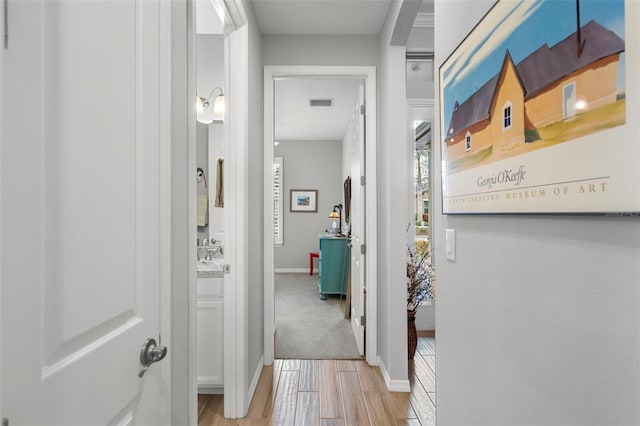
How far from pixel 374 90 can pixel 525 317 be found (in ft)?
7.44

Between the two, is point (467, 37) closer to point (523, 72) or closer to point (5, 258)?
point (523, 72)

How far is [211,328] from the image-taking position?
210 cm

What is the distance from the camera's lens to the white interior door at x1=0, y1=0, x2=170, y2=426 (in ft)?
1.67

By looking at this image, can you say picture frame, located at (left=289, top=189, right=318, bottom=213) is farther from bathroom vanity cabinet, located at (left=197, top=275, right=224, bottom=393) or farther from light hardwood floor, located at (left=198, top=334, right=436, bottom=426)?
bathroom vanity cabinet, located at (left=197, top=275, right=224, bottom=393)

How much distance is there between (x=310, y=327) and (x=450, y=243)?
2631 mm

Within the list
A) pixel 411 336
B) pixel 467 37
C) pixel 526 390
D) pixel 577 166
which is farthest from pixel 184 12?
pixel 411 336

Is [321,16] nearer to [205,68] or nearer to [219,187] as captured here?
[205,68]

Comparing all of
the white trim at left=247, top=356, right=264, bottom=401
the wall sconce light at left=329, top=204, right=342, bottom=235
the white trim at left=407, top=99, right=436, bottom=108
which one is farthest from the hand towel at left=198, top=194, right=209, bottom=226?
the wall sconce light at left=329, top=204, right=342, bottom=235

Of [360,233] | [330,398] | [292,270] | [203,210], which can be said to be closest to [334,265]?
[360,233]

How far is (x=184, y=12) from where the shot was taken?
3.61ft

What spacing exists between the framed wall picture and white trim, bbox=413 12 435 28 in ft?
6.52

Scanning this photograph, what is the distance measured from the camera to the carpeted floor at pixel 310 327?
9.51 feet

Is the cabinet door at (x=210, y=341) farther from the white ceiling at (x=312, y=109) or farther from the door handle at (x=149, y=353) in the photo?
the white ceiling at (x=312, y=109)

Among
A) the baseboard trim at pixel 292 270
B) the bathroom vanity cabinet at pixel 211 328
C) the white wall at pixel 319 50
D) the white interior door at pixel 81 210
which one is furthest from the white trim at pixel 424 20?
the baseboard trim at pixel 292 270
